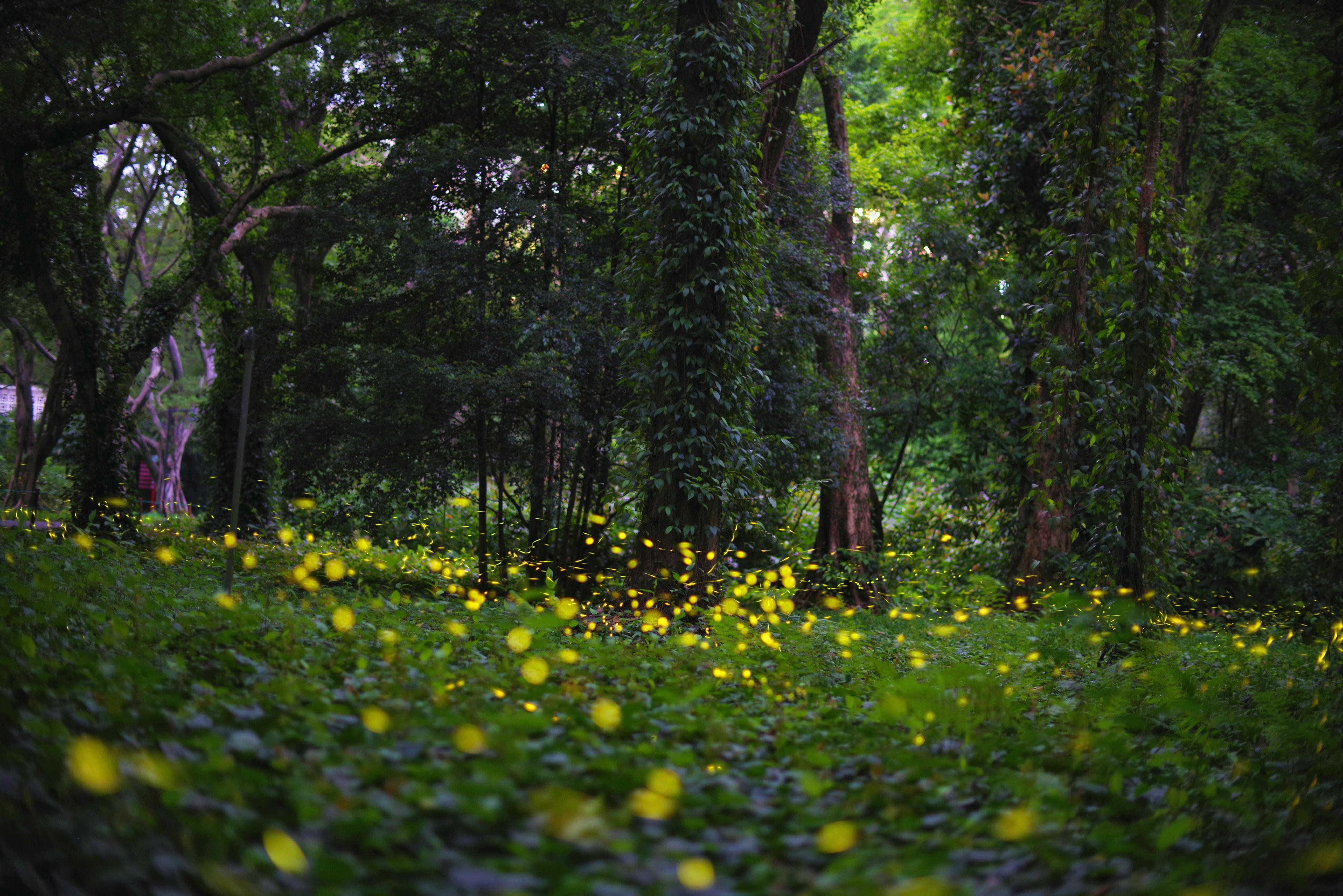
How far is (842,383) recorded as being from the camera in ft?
38.3

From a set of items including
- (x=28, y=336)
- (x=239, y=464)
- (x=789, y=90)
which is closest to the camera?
(x=239, y=464)

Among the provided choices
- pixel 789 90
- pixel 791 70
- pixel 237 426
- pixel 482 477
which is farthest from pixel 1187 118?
pixel 237 426

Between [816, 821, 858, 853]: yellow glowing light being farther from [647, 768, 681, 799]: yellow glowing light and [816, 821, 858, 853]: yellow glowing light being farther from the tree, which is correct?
the tree

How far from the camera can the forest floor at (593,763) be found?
201 centimetres

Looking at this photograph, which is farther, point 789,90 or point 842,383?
point 842,383

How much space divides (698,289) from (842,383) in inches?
200

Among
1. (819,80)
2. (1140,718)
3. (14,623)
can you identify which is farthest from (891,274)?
(14,623)

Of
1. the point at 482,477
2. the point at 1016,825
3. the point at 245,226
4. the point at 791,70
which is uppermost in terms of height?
the point at 791,70

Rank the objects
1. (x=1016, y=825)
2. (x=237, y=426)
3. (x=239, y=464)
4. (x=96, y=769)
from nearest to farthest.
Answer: (x=96, y=769) → (x=1016, y=825) → (x=239, y=464) → (x=237, y=426)

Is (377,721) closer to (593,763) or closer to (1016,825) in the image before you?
(593,763)

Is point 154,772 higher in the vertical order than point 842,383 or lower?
lower

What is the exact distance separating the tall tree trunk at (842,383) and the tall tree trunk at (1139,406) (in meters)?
5.37

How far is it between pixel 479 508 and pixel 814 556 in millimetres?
4365

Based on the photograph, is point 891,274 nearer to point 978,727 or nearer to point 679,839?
point 978,727
